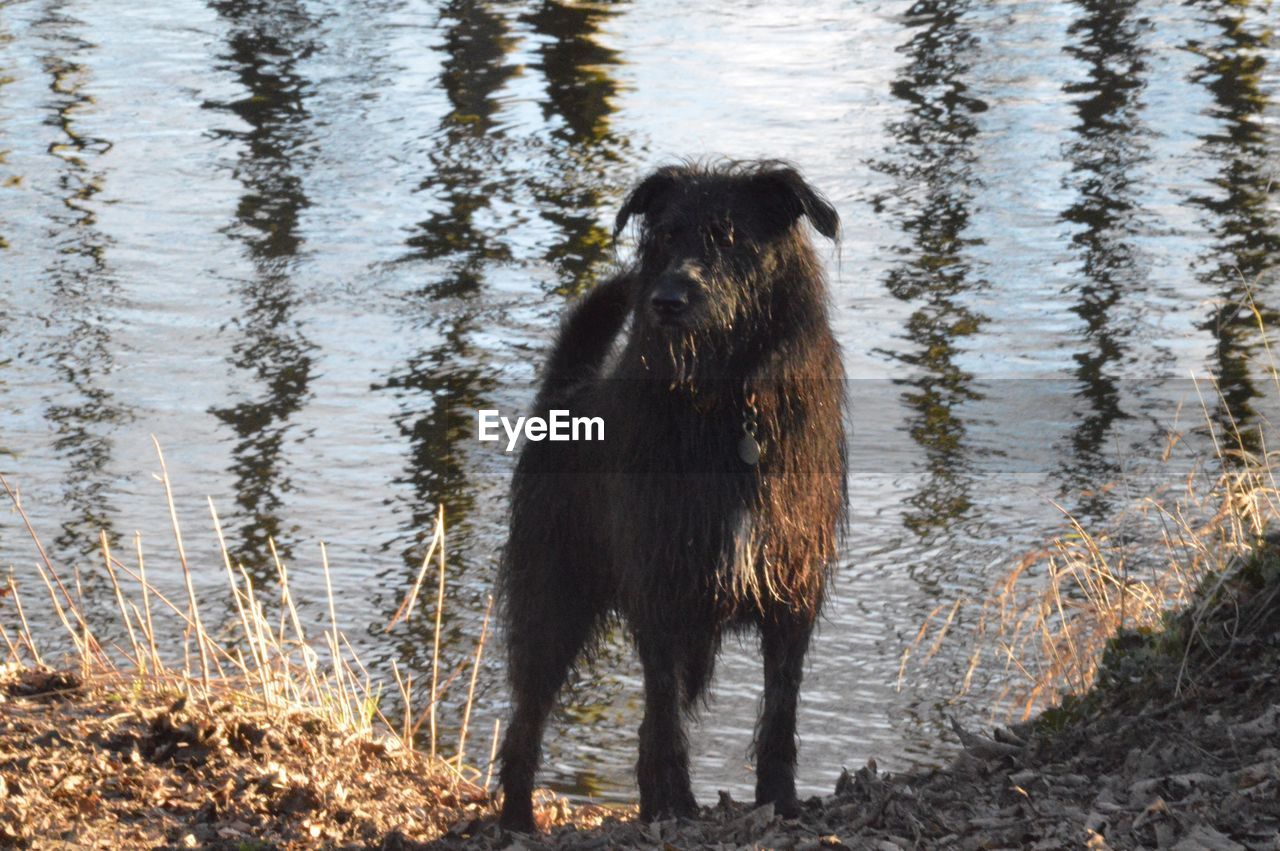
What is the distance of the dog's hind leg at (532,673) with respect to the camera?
5.52 metres

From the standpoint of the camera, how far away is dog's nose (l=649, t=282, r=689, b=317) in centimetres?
451

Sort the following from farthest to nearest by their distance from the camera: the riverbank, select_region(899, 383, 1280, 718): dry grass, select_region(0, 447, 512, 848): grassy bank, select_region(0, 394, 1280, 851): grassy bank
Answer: select_region(899, 383, 1280, 718): dry grass → select_region(0, 447, 512, 848): grassy bank → select_region(0, 394, 1280, 851): grassy bank → the riverbank

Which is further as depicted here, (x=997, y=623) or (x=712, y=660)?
(x=997, y=623)

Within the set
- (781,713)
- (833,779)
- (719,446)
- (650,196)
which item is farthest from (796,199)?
(833,779)

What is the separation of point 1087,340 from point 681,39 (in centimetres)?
804

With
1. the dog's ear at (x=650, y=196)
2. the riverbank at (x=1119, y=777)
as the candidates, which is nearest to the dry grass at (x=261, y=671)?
the riverbank at (x=1119, y=777)

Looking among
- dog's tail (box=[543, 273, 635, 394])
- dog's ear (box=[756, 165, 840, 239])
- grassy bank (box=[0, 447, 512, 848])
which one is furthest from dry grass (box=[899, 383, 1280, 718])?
grassy bank (box=[0, 447, 512, 848])

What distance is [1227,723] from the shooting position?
4.66 meters

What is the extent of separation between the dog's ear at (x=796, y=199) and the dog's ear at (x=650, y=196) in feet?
0.97

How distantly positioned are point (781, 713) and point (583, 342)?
1465mm

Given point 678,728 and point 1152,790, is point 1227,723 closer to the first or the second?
point 1152,790

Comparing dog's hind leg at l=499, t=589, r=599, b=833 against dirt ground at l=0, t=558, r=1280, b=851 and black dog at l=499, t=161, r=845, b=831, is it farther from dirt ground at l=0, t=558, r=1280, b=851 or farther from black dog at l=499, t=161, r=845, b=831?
black dog at l=499, t=161, r=845, b=831

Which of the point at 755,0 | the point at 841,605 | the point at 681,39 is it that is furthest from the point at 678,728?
the point at 755,0

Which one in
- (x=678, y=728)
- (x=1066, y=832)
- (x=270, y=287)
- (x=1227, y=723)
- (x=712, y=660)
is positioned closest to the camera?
(x=1066, y=832)
